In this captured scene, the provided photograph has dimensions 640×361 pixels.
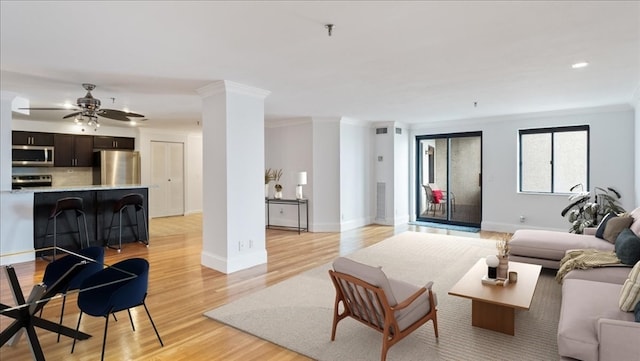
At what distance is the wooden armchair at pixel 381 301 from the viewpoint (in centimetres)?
236

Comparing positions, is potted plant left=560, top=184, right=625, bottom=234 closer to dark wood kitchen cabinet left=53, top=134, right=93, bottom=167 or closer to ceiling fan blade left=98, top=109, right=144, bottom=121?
ceiling fan blade left=98, top=109, right=144, bottom=121

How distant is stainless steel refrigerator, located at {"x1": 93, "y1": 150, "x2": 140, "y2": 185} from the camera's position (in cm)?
869

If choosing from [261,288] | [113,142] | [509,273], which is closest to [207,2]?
[261,288]

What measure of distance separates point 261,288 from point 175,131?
768 centimetres

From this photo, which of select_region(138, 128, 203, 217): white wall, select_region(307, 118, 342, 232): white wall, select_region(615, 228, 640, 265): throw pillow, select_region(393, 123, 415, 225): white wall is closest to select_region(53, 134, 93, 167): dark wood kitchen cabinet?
select_region(138, 128, 203, 217): white wall

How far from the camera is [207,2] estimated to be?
93.7 inches

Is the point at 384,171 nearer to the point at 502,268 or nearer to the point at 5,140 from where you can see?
the point at 502,268

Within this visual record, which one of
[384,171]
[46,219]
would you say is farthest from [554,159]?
[46,219]

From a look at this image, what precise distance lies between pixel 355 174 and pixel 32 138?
750 centimetres

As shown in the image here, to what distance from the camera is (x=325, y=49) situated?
3.31m

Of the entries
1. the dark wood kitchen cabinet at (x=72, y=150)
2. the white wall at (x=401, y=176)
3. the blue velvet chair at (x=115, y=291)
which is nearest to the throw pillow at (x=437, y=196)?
the white wall at (x=401, y=176)

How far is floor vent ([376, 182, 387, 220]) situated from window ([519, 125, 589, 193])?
9.87 ft

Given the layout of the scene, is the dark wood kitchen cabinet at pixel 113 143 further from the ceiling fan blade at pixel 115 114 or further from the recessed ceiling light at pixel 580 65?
the recessed ceiling light at pixel 580 65

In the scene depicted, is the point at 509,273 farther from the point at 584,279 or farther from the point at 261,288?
the point at 261,288
